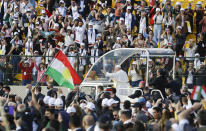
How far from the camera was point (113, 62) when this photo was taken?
1939 centimetres

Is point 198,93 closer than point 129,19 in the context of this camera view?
Yes

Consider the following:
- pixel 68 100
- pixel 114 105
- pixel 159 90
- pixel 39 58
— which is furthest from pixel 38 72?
pixel 114 105

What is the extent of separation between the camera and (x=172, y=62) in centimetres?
1994

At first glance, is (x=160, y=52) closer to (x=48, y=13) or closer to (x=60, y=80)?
(x=60, y=80)

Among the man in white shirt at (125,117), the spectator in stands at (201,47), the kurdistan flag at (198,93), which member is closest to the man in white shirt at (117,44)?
the spectator in stands at (201,47)

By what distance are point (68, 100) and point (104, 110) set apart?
3.59 meters

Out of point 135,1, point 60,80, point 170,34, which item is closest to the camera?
point 60,80

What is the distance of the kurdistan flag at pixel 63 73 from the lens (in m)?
15.5

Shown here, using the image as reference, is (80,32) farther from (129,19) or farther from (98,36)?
(129,19)

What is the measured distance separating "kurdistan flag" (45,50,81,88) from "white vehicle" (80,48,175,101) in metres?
2.55

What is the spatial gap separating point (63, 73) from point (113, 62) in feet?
13.2

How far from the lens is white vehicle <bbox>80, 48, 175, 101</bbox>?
18.6m

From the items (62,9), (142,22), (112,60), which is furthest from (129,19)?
(112,60)

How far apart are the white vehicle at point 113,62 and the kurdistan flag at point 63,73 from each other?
2.55m
